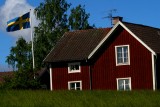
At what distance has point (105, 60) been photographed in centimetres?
4391

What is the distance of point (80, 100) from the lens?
2327 centimetres

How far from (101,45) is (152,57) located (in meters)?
4.40

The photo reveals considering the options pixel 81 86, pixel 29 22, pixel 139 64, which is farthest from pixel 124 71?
pixel 29 22

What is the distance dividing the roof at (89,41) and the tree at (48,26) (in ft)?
54.5

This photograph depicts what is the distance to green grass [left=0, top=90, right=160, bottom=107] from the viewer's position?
2147 centimetres

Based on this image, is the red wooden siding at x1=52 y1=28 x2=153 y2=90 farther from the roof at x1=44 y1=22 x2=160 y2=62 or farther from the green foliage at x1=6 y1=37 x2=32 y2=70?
the green foliage at x1=6 y1=37 x2=32 y2=70

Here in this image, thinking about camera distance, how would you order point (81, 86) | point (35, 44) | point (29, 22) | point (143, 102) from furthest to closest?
point (35, 44), point (29, 22), point (81, 86), point (143, 102)

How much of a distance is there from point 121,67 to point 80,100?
20012mm

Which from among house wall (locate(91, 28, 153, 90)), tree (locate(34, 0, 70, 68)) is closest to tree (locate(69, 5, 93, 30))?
tree (locate(34, 0, 70, 68))

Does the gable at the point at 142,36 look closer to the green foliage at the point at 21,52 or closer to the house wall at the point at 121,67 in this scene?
the house wall at the point at 121,67

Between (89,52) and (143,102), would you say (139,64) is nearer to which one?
(89,52)

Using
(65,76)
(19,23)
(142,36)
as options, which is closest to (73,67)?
(65,76)

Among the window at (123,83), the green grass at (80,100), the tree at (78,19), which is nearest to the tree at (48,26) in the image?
the tree at (78,19)

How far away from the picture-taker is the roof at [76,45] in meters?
45.7
